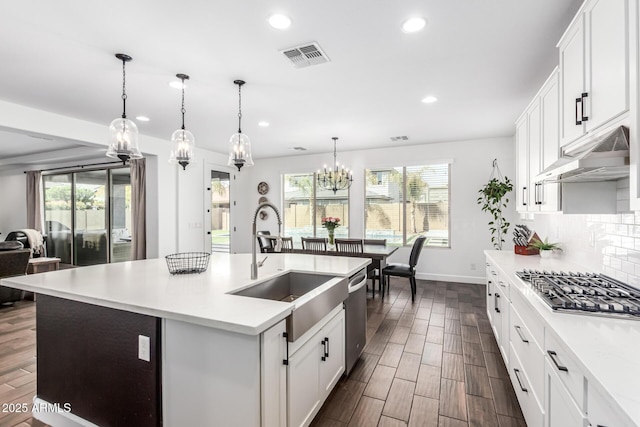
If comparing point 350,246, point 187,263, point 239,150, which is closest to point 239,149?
point 239,150

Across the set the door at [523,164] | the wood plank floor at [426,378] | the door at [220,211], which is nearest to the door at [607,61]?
the door at [523,164]

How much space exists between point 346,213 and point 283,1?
4958 millimetres

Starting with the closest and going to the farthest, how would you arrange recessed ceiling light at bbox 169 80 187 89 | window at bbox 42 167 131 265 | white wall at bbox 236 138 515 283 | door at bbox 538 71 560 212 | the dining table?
door at bbox 538 71 560 212 < recessed ceiling light at bbox 169 80 187 89 < the dining table < white wall at bbox 236 138 515 283 < window at bbox 42 167 131 265

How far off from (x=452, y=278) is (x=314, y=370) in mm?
4619

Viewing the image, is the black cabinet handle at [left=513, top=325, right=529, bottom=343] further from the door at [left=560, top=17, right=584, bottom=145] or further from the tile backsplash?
the door at [left=560, top=17, right=584, bottom=145]

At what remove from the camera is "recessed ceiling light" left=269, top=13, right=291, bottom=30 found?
2.00m

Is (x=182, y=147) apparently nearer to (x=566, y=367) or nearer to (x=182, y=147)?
(x=182, y=147)

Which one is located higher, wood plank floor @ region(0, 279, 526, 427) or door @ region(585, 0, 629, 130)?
door @ region(585, 0, 629, 130)

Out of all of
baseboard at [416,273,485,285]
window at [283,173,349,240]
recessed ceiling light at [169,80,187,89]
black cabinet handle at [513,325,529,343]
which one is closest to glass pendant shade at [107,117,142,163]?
recessed ceiling light at [169,80,187,89]

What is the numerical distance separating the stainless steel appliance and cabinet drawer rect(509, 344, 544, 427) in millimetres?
382

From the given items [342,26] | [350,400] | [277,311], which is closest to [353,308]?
[350,400]

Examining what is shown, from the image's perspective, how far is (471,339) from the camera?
316 centimetres

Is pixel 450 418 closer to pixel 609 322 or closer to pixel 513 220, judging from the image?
pixel 609 322

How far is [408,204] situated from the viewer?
19.8 ft
